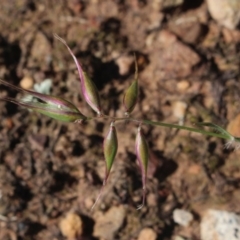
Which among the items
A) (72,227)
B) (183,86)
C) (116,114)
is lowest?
(72,227)

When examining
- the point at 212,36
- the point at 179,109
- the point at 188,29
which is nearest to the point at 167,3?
the point at 188,29

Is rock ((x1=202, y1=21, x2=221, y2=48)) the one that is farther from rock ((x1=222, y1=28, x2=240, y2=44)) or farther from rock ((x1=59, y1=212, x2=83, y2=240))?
rock ((x1=59, y1=212, x2=83, y2=240))

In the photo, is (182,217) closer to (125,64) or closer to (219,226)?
(219,226)

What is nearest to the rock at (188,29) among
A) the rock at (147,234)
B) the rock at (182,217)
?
the rock at (182,217)

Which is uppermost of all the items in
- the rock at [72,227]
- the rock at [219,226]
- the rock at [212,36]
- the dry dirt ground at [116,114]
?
the rock at [212,36]

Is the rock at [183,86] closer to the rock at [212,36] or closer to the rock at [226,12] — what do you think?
the rock at [212,36]
